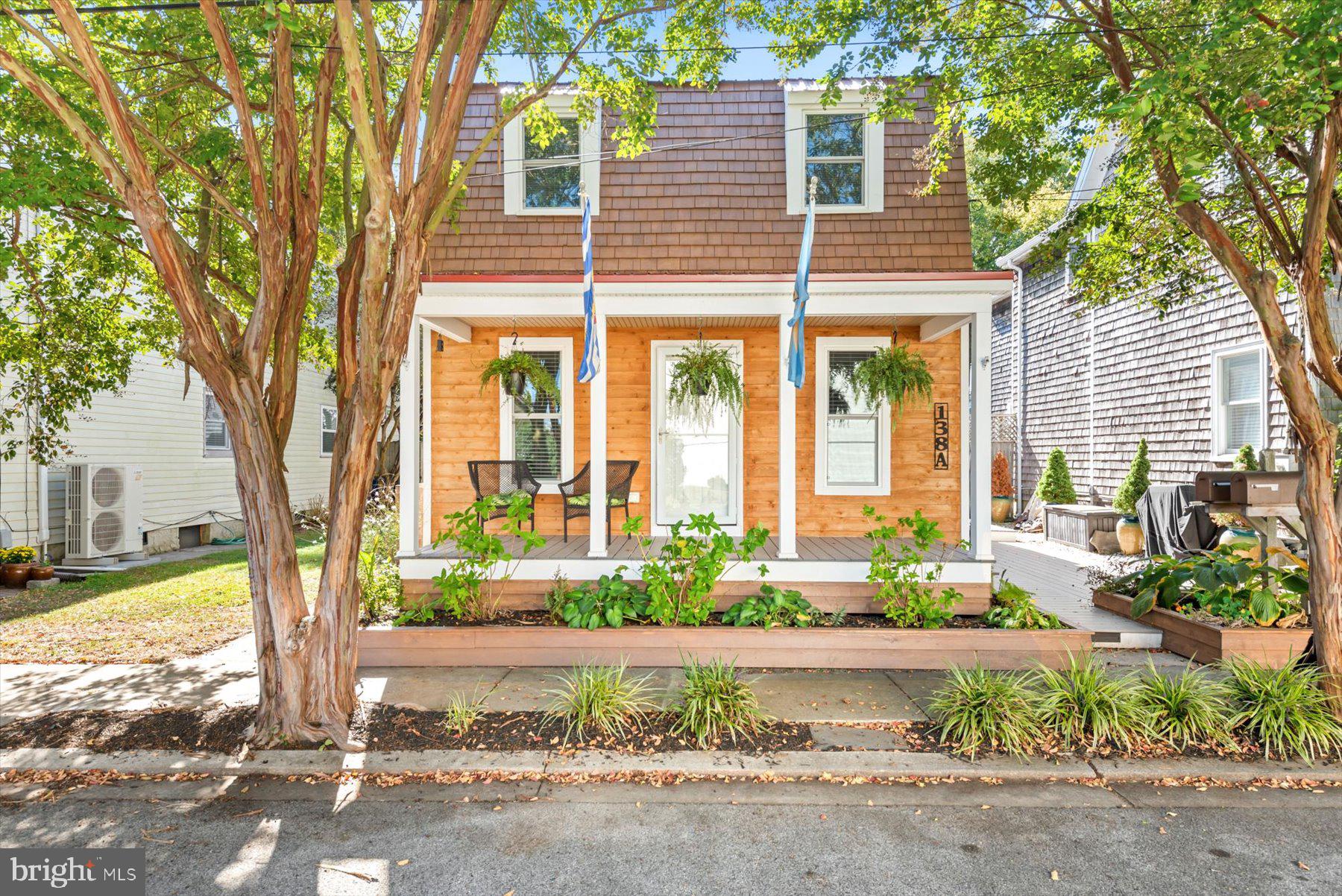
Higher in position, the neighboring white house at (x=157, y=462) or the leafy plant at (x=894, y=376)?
the leafy plant at (x=894, y=376)

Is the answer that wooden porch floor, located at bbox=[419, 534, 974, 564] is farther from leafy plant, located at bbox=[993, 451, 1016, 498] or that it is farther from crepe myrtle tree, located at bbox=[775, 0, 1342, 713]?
leafy plant, located at bbox=[993, 451, 1016, 498]

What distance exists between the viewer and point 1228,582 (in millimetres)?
5398

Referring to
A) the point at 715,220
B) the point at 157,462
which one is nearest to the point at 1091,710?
the point at 715,220

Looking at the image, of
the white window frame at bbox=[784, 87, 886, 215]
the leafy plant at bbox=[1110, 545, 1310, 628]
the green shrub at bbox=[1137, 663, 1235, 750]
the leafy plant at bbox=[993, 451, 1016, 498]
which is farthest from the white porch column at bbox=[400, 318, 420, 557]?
the leafy plant at bbox=[993, 451, 1016, 498]

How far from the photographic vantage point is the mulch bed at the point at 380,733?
3.97 metres

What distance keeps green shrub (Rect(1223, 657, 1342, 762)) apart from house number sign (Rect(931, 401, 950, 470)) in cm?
341

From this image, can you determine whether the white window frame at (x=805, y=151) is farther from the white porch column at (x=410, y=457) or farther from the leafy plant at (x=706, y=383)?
the white porch column at (x=410, y=457)

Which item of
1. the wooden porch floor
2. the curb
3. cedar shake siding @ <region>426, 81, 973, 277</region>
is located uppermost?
cedar shake siding @ <region>426, 81, 973, 277</region>

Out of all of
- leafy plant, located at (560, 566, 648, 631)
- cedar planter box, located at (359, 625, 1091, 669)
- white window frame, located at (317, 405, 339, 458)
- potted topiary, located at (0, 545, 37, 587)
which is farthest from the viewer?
white window frame, located at (317, 405, 339, 458)

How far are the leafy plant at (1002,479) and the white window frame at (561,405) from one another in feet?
34.2

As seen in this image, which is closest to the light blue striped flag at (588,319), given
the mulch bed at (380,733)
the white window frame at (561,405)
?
the white window frame at (561,405)

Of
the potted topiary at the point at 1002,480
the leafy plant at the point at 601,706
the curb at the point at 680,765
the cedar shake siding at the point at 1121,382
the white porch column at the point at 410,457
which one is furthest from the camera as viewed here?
the potted topiary at the point at 1002,480

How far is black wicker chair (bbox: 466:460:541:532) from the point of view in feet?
21.7

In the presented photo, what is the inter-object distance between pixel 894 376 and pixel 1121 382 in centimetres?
671
